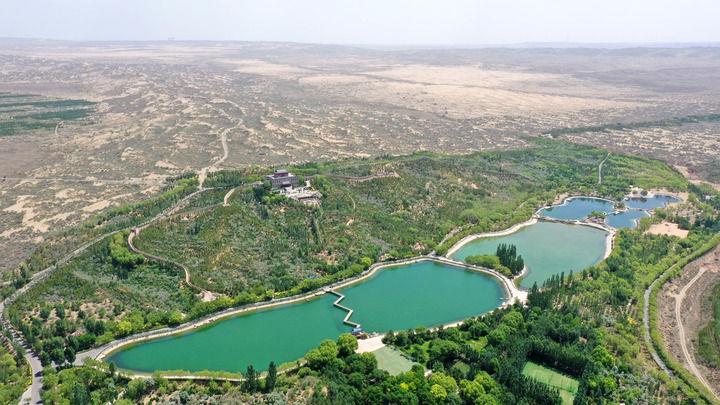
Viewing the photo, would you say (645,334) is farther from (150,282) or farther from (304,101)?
(304,101)

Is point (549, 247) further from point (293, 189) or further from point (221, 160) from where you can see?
point (221, 160)

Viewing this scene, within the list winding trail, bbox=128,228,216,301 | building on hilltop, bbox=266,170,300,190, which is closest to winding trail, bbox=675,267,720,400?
winding trail, bbox=128,228,216,301

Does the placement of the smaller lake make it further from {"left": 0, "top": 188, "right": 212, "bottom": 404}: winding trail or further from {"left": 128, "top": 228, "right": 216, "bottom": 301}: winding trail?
{"left": 0, "top": 188, "right": 212, "bottom": 404}: winding trail

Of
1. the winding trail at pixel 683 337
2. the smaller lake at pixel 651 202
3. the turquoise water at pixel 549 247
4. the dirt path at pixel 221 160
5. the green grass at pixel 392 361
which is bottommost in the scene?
the winding trail at pixel 683 337

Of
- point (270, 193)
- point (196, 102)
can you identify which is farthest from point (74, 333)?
point (196, 102)

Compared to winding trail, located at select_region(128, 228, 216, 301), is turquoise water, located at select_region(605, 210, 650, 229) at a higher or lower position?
lower

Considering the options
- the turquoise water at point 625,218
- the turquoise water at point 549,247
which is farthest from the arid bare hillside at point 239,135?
the turquoise water at point 549,247

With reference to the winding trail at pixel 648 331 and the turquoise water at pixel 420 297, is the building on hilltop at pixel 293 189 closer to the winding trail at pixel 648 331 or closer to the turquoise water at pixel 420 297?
the turquoise water at pixel 420 297
